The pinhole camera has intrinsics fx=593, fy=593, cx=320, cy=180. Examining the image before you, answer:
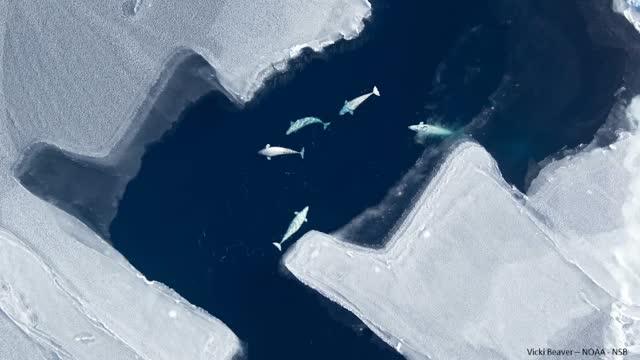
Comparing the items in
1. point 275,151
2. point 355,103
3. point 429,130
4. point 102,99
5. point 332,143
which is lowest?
point 102,99

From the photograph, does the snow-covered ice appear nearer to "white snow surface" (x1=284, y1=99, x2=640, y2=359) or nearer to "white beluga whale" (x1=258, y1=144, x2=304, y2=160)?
"white snow surface" (x1=284, y1=99, x2=640, y2=359)

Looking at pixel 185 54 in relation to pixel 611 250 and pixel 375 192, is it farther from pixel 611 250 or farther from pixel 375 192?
pixel 611 250

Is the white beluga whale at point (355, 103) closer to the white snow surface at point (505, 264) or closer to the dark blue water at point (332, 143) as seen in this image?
the dark blue water at point (332, 143)

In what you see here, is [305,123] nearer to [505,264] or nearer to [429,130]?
[429,130]

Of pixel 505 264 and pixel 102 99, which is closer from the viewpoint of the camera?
pixel 505 264

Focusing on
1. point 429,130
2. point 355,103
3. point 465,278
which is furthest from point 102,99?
point 465,278

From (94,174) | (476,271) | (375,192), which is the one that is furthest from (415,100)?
(94,174)

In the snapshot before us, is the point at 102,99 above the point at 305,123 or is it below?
below
